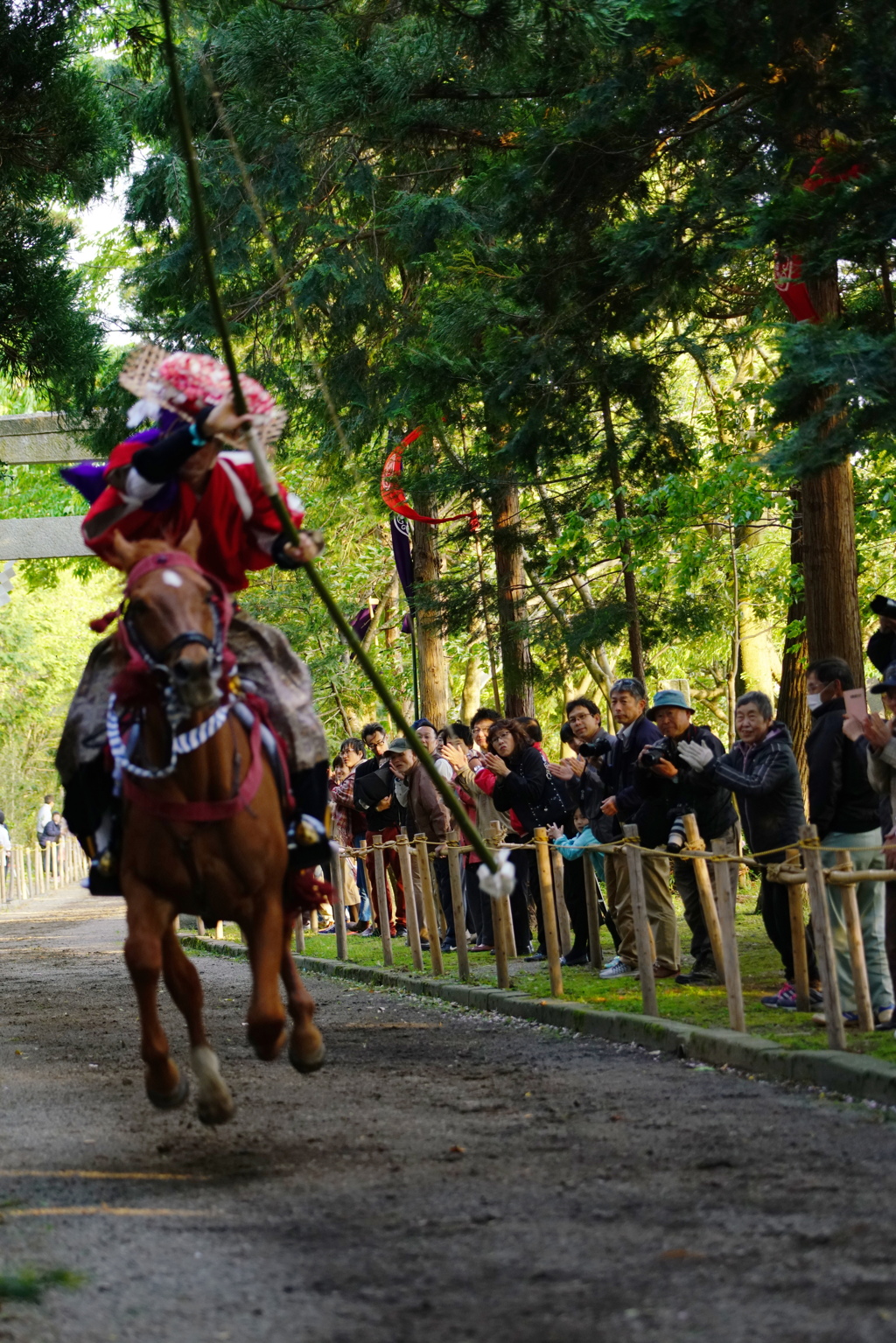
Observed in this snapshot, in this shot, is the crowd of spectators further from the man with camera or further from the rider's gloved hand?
the rider's gloved hand

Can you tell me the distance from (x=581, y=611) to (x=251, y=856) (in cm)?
1492

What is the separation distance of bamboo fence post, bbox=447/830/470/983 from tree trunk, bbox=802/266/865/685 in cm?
357

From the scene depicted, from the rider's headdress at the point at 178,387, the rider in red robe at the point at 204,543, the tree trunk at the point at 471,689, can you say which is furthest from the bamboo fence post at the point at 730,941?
the tree trunk at the point at 471,689

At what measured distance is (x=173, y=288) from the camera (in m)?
23.8

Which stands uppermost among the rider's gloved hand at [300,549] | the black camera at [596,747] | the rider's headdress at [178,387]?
→ the rider's headdress at [178,387]

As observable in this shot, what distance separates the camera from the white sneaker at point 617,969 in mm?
14273

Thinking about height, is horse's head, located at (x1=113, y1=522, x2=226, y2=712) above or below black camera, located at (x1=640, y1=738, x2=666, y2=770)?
above

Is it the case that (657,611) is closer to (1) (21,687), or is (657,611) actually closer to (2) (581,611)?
(2) (581,611)

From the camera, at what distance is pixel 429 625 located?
24.6m

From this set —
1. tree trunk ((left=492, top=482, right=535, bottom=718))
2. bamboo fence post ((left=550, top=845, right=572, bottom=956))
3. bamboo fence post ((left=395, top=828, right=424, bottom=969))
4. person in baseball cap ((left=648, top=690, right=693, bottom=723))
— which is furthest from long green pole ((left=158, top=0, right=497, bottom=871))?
tree trunk ((left=492, top=482, right=535, bottom=718))

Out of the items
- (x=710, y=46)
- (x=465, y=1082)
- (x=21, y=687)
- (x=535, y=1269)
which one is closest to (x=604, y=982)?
(x=465, y=1082)

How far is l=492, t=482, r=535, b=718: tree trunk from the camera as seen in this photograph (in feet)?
72.4

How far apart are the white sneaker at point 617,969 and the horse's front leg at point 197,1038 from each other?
6.45 m

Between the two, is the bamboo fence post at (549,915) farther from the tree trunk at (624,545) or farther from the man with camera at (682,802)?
the tree trunk at (624,545)
